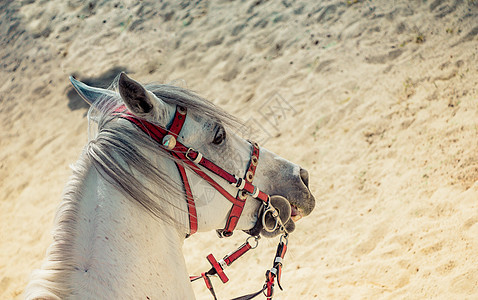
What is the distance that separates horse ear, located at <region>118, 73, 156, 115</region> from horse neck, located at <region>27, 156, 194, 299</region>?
0.31m

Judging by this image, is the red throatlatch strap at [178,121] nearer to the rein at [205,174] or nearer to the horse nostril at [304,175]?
the rein at [205,174]

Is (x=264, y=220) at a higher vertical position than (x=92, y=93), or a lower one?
lower

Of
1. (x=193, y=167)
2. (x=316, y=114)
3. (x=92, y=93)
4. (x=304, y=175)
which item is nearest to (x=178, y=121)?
(x=193, y=167)

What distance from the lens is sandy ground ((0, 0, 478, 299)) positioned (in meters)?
3.09

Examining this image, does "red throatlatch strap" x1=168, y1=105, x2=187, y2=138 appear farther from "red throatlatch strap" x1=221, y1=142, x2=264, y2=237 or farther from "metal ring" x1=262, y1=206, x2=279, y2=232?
"metal ring" x1=262, y1=206, x2=279, y2=232

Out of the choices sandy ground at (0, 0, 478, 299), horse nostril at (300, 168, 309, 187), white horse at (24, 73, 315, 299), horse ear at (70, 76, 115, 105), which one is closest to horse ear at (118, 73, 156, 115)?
white horse at (24, 73, 315, 299)

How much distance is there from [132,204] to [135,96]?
42cm

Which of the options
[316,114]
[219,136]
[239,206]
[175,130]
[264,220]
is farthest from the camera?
[316,114]

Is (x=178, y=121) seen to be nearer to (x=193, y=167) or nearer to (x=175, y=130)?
(x=175, y=130)

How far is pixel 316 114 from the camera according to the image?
4922mm

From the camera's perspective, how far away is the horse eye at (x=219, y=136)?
1.81m

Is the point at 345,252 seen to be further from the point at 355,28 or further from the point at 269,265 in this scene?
the point at 355,28

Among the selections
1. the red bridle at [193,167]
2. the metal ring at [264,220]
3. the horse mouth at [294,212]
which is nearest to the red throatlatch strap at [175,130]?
the red bridle at [193,167]

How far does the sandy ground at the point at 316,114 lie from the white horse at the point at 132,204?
423mm
